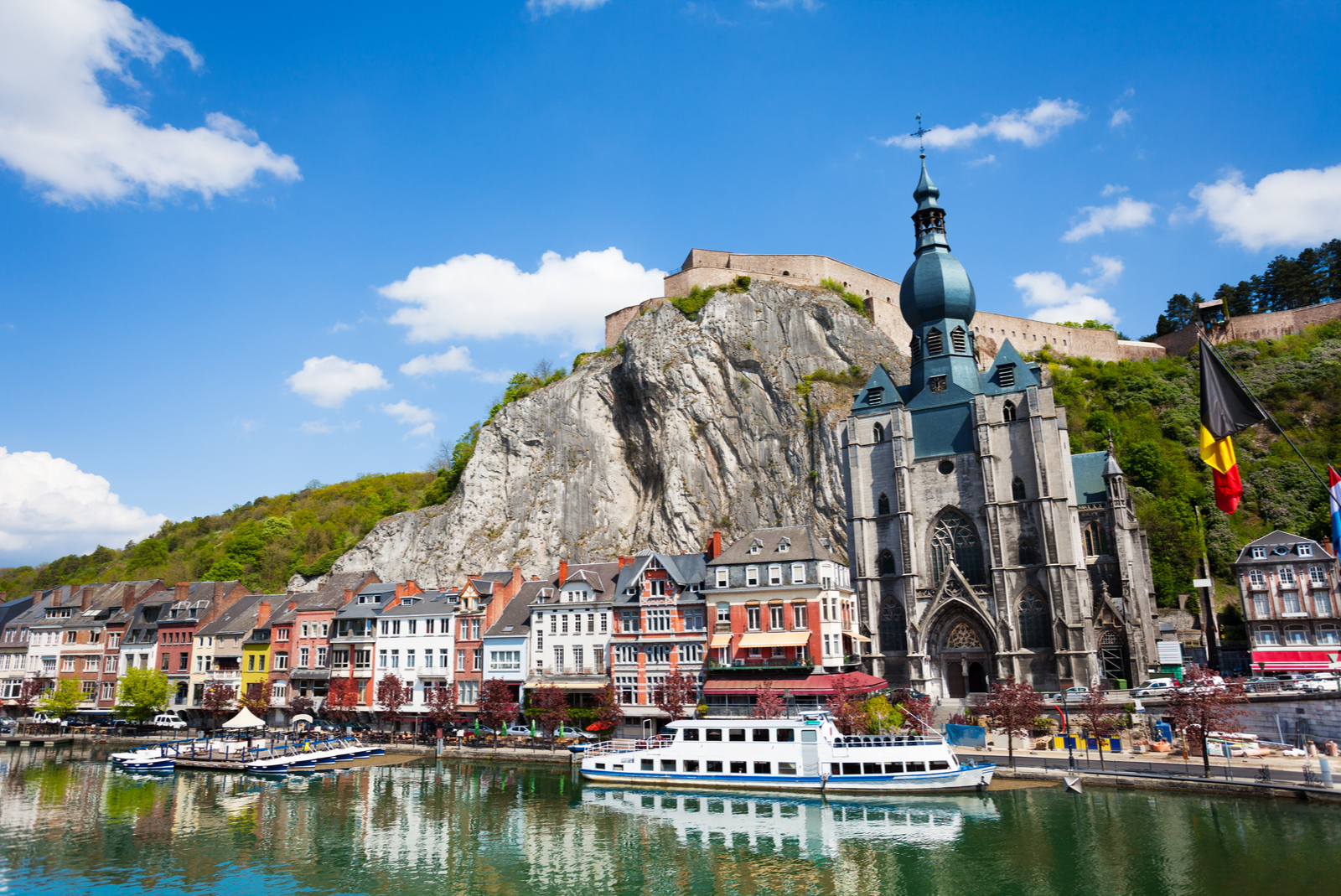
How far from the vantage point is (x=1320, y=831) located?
25.3m

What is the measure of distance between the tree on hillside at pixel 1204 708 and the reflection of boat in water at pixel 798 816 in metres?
8.75

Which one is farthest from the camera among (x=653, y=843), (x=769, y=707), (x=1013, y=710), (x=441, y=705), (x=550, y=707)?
(x=441, y=705)

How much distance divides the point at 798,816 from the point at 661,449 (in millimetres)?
49653

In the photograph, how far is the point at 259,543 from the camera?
97.1m

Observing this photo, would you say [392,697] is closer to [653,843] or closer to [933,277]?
[653,843]

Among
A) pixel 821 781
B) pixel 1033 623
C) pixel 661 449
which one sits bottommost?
pixel 821 781

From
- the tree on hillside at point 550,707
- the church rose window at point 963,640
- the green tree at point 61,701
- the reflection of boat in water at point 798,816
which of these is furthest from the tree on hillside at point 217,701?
the church rose window at point 963,640

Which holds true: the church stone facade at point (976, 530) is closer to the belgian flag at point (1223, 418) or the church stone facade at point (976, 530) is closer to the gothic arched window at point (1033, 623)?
the gothic arched window at point (1033, 623)

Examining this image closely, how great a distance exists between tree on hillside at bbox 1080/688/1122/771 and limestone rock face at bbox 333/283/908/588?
106 feet

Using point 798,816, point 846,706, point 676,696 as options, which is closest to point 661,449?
point 676,696

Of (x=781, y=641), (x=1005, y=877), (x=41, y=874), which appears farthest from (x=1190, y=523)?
(x=41, y=874)

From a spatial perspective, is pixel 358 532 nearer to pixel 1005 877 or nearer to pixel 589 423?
pixel 589 423

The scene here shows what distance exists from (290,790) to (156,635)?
35.0 metres

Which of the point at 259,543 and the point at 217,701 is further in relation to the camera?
the point at 259,543
